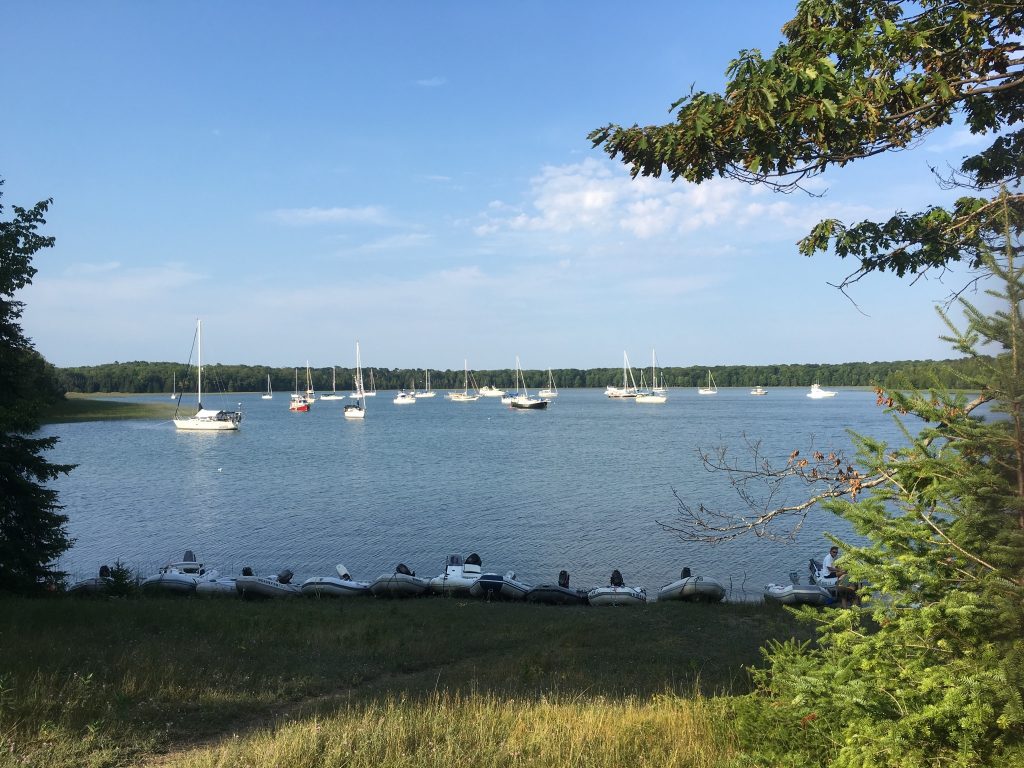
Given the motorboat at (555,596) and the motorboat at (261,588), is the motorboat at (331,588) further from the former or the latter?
the motorboat at (555,596)

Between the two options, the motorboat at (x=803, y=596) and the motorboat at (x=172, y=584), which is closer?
the motorboat at (x=803, y=596)

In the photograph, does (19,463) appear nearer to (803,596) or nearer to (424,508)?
(803,596)

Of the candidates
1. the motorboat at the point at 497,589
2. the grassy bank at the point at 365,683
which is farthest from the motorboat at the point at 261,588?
the motorboat at the point at 497,589

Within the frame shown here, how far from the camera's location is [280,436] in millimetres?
87562

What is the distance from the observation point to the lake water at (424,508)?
24.6 m

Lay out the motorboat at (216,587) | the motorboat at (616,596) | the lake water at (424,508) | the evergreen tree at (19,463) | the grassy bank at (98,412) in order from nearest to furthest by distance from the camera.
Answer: the evergreen tree at (19,463), the motorboat at (616,596), the motorboat at (216,587), the lake water at (424,508), the grassy bank at (98,412)

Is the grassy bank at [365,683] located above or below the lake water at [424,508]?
above

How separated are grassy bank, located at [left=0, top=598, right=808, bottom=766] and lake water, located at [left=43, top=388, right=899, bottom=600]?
373 cm

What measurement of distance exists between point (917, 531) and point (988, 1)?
442 cm

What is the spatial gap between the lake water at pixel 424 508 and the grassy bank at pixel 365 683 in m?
3.73

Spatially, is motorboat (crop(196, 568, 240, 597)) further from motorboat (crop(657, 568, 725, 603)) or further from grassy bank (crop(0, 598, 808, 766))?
motorboat (crop(657, 568, 725, 603))

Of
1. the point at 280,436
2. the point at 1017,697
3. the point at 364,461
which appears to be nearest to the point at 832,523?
the point at 1017,697

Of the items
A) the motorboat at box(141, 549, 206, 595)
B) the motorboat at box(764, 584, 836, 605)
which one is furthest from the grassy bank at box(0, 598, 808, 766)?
the motorboat at box(141, 549, 206, 595)

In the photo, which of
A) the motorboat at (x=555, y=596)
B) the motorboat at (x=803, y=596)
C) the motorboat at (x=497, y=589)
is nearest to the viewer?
the motorboat at (x=803, y=596)
